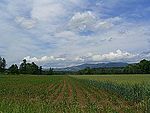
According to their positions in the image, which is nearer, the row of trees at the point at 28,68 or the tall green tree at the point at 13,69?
the tall green tree at the point at 13,69

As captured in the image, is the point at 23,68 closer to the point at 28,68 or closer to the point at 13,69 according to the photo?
the point at 28,68

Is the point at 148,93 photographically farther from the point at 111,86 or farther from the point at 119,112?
the point at 111,86

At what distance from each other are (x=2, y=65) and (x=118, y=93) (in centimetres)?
12646

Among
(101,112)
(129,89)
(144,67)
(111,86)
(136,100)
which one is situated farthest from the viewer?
(144,67)

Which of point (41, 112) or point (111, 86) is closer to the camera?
point (41, 112)

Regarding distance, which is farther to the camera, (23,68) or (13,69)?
(23,68)

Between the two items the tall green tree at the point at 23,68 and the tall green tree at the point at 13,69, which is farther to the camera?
the tall green tree at the point at 23,68

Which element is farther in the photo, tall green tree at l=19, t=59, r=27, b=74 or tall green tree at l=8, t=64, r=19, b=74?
tall green tree at l=19, t=59, r=27, b=74

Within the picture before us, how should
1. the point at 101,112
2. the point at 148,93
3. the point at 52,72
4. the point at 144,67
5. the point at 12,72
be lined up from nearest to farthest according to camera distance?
the point at 101,112 → the point at 148,93 → the point at 144,67 → the point at 12,72 → the point at 52,72

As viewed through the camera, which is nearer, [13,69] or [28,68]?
[13,69]

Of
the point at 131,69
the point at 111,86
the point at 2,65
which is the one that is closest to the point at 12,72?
the point at 2,65

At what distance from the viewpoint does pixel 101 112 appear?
47.4 ft

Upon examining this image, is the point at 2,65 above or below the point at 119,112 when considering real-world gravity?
above

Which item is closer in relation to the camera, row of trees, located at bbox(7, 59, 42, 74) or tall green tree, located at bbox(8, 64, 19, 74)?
tall green tree, located at bbox(8, 64, 19, 74)
